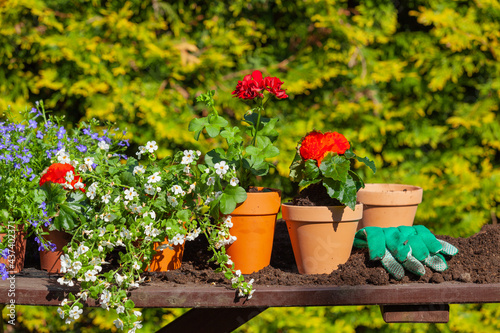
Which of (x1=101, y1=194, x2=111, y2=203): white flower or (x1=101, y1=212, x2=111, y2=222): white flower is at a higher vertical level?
(x1=101, y1=194, x2=111, y2=203): white flower

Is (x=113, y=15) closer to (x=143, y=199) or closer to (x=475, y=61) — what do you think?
(x=143, y=199)

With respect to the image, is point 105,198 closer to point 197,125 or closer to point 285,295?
point 197,125

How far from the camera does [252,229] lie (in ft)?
5.07

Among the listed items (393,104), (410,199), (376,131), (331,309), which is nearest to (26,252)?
(410,199)

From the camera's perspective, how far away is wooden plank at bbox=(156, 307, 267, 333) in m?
1.68

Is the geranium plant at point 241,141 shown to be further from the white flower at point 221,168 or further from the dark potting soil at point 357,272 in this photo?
the dark potting soil at point 357,272

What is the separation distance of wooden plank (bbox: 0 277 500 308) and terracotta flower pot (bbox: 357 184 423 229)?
1.22 feet

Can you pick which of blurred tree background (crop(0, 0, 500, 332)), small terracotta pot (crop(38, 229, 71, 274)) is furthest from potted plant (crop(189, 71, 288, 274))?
blurred tree background (crop(0, 0, 500, 332))

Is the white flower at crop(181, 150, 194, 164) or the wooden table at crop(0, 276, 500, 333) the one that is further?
the white flower at crop(181, 150, 194, 164)

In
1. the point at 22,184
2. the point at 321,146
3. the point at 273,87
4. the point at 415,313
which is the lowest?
the point at 415,313

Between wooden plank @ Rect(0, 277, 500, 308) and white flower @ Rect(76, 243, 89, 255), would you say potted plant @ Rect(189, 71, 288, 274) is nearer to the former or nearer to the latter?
wooden plank @ Rect(0, 277, 500, 308)

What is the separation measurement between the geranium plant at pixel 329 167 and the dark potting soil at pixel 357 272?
20 centimetres

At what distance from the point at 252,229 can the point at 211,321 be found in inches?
16.0

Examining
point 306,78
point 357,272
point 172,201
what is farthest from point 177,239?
point 306,78
